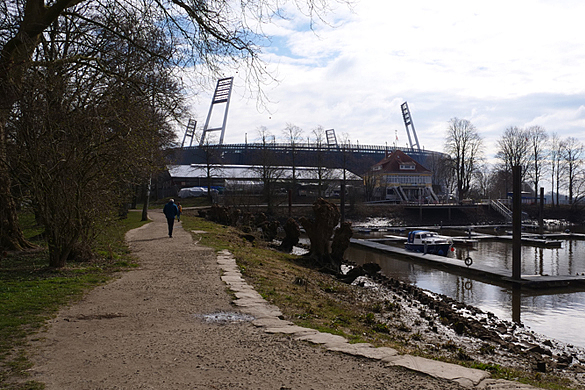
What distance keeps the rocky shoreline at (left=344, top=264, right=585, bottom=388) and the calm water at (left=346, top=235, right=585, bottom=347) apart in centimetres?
120

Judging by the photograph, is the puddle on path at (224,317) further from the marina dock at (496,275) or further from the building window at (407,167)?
the building window at (407,167)

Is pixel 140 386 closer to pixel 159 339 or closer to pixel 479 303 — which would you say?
pixel 159 339

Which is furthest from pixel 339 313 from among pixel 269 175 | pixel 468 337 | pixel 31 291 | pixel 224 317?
pixel 269 175

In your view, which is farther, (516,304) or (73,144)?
(516,304)

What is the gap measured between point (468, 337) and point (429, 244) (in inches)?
759

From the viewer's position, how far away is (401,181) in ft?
262

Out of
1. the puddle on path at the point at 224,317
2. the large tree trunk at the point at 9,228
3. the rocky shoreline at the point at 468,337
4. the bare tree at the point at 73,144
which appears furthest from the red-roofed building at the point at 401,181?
the puddle on path at the point at 224,317

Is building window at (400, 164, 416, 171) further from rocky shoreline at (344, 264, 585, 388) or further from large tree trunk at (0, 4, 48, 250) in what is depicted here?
large tree trunk at (0, 4, 48, 250)

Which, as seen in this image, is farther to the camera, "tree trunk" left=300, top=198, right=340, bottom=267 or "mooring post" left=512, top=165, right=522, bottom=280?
"tree trunk" left=300, top=198, right=340, bottom=267

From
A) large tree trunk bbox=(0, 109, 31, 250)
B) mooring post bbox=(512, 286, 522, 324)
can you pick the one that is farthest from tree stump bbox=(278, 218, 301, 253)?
large tree trunk bbox=(0, 109, 31, 250)

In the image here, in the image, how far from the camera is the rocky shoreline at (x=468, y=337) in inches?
318

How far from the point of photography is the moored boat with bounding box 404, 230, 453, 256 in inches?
1157

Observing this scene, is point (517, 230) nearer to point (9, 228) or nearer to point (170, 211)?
point (170, 211)

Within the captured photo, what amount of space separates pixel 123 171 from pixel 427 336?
25.2 feet
